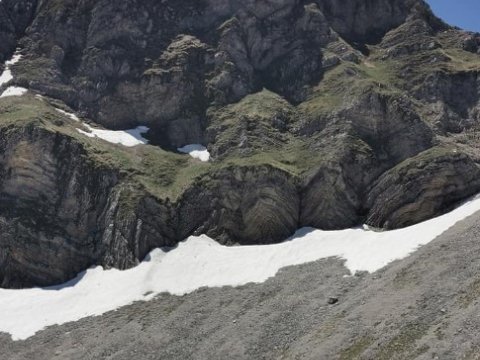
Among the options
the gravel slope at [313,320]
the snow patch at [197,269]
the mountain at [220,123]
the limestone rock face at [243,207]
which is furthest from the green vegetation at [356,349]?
the limestone rock face at [243,207]

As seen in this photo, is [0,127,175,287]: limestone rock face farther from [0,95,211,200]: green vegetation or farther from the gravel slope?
the gravel slope

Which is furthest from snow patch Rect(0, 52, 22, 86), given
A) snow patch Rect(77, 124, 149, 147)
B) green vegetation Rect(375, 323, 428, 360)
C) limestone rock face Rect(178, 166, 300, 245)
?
green vegetation Rect(375, 323, 428, 360)

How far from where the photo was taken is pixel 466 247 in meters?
42.8

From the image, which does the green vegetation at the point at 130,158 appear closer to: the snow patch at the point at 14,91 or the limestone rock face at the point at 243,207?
the limestone rock face at the point at 243,207

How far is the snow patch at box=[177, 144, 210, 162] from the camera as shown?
74.8 m

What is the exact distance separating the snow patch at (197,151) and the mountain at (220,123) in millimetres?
876

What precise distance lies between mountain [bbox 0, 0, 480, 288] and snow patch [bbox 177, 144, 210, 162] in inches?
34.5

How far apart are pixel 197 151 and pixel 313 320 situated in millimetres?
39263

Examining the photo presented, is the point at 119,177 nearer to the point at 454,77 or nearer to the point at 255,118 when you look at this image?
the point at 255,118

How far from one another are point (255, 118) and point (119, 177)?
19217 millimetres

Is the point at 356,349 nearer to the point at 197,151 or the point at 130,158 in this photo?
the point at 130,158

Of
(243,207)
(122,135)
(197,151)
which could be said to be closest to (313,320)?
(243,207)

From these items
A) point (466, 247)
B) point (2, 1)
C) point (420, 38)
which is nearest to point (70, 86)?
point (2, 1)

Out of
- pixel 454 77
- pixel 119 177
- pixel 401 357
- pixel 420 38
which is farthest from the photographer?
pixel 420 38
